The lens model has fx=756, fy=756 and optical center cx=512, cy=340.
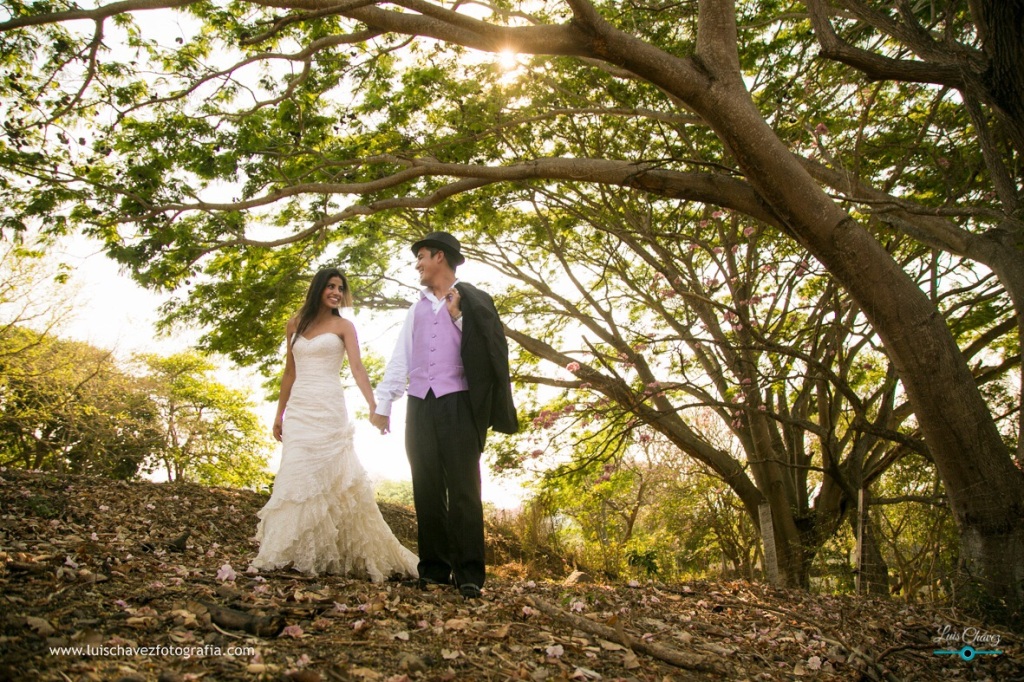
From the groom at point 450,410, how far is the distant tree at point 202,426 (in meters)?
12.2

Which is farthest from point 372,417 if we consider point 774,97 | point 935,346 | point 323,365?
point 774,97

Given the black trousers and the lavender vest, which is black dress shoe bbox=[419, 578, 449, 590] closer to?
the black trousers

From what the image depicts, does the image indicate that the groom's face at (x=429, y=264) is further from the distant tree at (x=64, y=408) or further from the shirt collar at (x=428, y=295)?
the distant tree at (x=64, y=408)

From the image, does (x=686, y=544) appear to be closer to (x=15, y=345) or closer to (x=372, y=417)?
(x=372, y=417)

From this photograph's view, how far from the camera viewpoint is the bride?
15.4 ft

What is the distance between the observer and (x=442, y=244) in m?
4.88

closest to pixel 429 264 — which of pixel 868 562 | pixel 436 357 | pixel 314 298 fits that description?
pixel 436 357

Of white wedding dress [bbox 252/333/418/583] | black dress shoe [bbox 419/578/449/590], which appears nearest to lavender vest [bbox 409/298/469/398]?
white wedding dress [bbox 252/333/418/583]

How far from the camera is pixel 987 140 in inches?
224

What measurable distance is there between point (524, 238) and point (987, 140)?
6.03m

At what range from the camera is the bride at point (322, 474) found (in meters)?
4.68

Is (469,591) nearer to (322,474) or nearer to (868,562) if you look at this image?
(322,474)

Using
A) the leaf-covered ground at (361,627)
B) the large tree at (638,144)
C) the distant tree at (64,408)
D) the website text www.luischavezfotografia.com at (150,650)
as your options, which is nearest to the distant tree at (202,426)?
the distant tree at (64,408)

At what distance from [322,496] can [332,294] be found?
1358 mm
